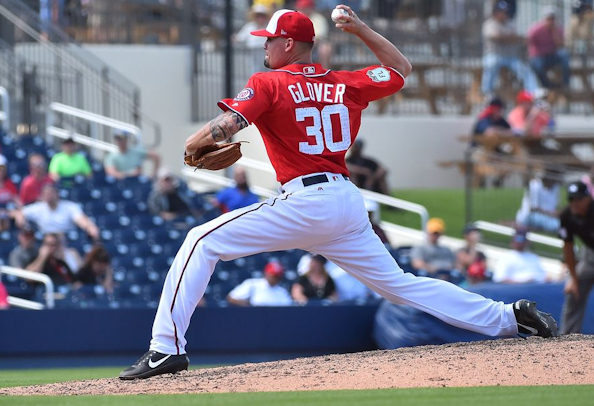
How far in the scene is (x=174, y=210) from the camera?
591 inches

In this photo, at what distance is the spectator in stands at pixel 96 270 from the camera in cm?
1289

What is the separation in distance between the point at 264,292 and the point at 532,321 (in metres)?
6.07

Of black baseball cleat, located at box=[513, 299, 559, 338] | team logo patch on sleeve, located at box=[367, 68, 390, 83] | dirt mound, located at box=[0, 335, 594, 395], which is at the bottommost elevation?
dirt mound, located at box=[0, 335, 594, 395]

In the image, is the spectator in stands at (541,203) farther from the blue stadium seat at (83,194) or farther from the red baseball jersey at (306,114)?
the red baseball jersey at (306,114)

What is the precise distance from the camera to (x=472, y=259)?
1430cm

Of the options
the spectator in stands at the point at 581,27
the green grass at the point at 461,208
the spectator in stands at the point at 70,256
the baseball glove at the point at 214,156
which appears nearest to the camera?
the baseball glove at the point at 214,156

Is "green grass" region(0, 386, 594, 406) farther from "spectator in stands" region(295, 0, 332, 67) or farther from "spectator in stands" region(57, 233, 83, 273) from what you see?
"spectator in stands" region(295, 0, 332, 67)

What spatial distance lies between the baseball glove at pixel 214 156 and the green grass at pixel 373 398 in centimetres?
124

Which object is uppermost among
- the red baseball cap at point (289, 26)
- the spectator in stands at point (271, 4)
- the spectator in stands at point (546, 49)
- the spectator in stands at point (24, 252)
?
the spectator in stands at point (271, 4)

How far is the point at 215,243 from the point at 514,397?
176cm

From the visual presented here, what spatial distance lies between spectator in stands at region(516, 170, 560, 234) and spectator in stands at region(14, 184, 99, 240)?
5.80 metres

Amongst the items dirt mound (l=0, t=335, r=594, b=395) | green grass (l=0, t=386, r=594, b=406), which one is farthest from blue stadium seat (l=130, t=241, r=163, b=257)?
green grass (l=0, t=386, r=594, b=406)

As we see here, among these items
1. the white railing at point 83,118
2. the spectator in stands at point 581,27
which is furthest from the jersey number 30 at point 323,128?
the spectator in stands at point 581,27

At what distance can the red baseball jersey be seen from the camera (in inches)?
246
